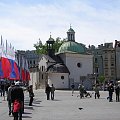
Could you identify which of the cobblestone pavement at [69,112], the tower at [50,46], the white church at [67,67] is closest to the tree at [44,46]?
the tower at [50,46]

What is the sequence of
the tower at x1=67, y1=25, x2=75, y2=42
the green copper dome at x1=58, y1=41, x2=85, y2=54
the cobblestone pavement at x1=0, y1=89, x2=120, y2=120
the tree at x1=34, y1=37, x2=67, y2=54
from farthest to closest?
the tree at x1=34, y1=37, x2=67, y2=54
the tower at x1=67, y1=25, x2=75, y2=42
the green copper dome at x1=58, y1=41, x2=85, y2=54
the cobblestone pavement at x1=0, y1=89, x2=120, y2=120

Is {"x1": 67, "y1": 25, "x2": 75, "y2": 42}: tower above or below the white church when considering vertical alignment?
above

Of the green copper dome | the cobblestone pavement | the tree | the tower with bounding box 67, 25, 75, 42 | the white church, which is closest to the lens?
the cobblestone pavement

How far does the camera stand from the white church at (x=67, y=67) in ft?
285

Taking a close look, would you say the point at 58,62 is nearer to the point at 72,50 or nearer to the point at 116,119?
the point at 72,50

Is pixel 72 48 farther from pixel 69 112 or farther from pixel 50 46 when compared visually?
pixel 69 112

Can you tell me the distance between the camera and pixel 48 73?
87.3m

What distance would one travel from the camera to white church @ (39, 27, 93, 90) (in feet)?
285

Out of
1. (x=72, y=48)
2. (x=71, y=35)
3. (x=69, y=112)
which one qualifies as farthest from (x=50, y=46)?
(x=69, y=112)

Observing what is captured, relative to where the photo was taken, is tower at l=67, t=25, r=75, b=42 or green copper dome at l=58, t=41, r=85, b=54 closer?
green copper dome at l=58, t=41, r=85, b=54

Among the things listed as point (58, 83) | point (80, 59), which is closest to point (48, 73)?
point (58, 83)

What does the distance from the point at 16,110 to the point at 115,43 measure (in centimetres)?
11652

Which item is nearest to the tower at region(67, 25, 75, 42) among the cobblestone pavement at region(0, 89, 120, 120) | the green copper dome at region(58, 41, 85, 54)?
the green copper dome at region(58, 41, 85, 54)

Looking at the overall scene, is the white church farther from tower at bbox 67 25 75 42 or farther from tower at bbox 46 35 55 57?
tower at bbox 67 25 75 42
